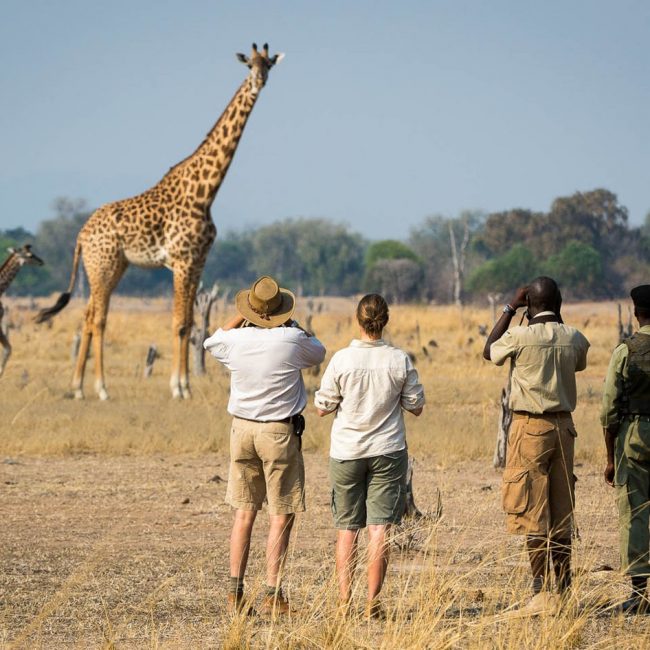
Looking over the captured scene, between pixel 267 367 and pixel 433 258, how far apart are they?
2519 inches

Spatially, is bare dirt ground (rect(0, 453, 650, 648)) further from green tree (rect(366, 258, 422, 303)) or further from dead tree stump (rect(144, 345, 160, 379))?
green tree (rect(366, 258, 422, 303))

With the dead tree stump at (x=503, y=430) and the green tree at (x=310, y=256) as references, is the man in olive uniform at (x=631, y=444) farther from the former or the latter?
the green tree at (x=310, y=256)

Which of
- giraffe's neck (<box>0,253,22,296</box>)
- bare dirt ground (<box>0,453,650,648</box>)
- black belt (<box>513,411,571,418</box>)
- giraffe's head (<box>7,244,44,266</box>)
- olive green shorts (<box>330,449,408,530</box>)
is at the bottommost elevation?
bare dirt ground (<box>0,453,650,648</box>)

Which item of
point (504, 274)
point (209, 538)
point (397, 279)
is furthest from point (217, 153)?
point (397, 279)

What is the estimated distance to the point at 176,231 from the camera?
47.5 feet

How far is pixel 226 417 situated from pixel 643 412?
7.38 metres

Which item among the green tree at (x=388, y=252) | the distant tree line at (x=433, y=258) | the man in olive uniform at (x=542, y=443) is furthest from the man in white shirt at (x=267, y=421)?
the green tree at (x=388, y=252)

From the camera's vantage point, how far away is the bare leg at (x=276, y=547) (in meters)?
5.38

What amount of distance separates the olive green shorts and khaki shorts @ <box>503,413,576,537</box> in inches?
19.7

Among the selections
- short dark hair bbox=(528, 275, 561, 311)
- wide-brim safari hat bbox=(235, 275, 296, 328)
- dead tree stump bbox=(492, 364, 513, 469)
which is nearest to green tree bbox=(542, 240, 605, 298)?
dead tree stump bbox=(492, 364, 513, 469)

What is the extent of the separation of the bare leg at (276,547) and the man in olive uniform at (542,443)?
961 millimetres

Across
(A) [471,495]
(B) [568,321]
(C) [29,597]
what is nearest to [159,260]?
(A) [471,495]

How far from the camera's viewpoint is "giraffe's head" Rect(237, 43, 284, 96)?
14148 millimetres

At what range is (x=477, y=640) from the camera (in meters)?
4.76
